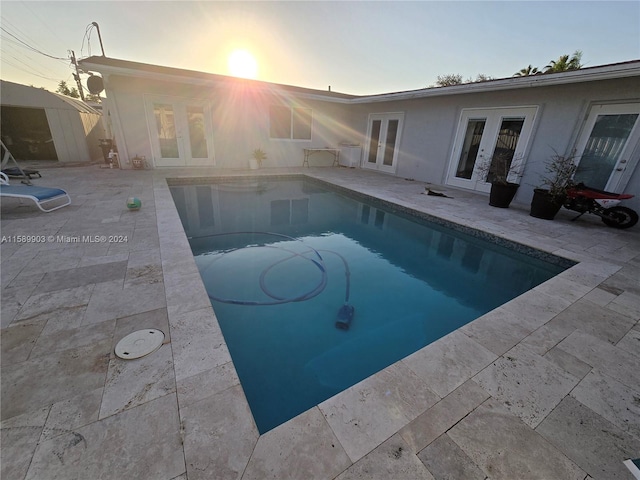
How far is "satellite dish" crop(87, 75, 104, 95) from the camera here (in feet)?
26.0

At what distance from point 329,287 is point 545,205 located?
4.51 m

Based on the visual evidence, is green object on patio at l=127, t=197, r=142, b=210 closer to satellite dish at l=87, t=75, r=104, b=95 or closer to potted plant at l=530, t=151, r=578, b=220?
satellite dish at l=87, t=75, r=104, b=95

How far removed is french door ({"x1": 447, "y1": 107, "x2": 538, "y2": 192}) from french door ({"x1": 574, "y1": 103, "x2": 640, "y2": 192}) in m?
0.99

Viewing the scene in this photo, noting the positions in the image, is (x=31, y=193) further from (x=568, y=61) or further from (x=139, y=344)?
(x=568, y=61)

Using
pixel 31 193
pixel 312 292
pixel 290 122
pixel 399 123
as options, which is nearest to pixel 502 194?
pixel 399 123

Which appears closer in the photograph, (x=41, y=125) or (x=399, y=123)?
(x=399, y=123)

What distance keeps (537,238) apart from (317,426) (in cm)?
437

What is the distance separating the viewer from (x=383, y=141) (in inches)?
380

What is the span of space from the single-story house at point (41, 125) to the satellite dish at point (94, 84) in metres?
1.22

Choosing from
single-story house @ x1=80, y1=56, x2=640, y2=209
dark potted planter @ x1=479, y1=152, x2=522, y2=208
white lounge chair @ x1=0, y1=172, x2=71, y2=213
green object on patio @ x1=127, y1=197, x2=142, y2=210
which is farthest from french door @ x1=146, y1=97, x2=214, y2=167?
dark potted planter @ x1=479, y1=152, x2=522, y2=208

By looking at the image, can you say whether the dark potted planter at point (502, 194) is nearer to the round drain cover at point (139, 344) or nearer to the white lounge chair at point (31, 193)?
the round drain cover at point (139, 344)

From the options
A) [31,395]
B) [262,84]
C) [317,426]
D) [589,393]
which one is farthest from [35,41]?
[589,393]

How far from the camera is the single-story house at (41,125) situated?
8148 mm

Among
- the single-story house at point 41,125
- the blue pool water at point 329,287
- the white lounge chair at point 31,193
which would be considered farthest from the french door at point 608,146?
the single-story house at point 41,125
